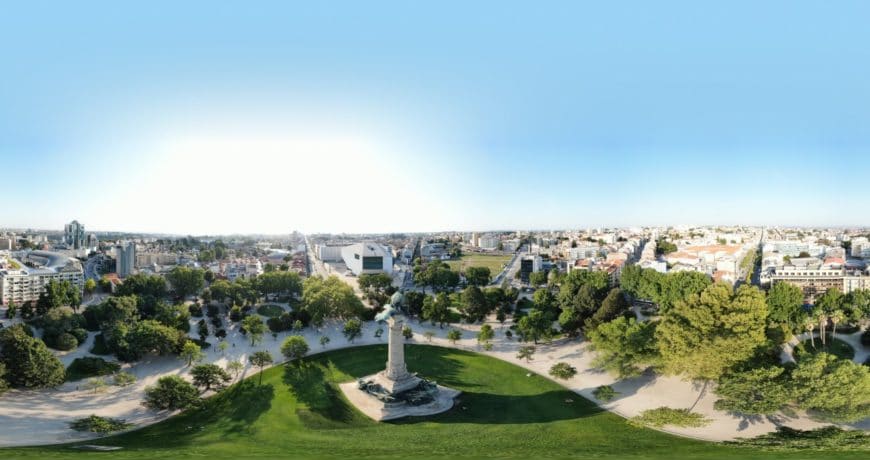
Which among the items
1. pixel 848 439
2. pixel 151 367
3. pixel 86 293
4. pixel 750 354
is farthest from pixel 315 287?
Result: pixel 848 439

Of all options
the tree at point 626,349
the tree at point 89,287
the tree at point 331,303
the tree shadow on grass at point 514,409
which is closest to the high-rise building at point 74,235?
the tree at point 89,287

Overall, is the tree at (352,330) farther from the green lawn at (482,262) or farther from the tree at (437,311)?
the green lawn at (482,262)

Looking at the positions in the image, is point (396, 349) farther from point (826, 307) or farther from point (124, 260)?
point (124, 260)

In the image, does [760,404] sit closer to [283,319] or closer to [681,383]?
[681,383]

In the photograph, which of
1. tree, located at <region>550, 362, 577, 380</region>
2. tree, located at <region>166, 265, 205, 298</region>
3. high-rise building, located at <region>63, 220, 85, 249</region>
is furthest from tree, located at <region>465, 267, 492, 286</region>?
high-rise building, located at <region>63, 220, 85, 249</region>

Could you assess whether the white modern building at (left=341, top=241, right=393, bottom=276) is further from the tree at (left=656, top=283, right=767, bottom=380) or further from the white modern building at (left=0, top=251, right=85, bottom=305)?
the tree at (left=656, top=283, right=767, bottom=380)

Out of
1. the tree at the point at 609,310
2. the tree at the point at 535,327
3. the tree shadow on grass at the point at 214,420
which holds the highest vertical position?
the tree at the point at 609,310
